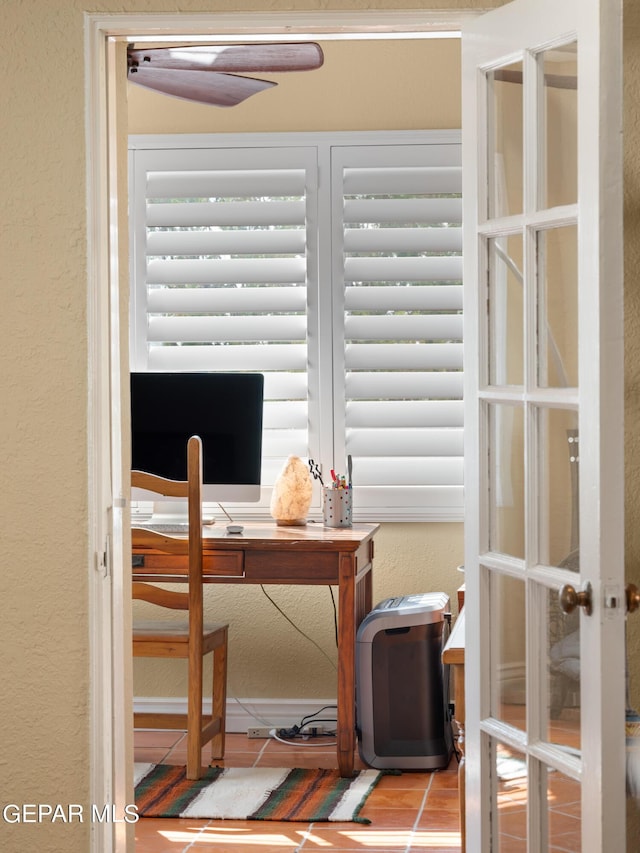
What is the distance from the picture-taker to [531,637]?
2.20 metres

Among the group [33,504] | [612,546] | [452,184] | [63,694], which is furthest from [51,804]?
[452,184]

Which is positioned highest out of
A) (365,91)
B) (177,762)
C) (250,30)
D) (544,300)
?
(365,91)

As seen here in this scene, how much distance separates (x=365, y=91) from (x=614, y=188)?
2906 mm

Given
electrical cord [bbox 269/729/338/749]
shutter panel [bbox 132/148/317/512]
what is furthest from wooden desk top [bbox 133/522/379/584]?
electrical cord [bbox 269/729/338/749]

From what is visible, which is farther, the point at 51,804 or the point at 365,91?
the point at 365,91

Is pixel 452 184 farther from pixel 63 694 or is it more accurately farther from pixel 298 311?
pixel 63 694

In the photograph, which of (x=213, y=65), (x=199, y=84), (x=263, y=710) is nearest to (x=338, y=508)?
(x=263, y=710)

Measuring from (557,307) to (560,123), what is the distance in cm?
35

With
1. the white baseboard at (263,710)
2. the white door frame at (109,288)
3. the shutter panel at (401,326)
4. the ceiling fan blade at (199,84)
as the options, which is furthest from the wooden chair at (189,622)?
the white door frame at (109,288)

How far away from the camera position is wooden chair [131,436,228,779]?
3.98 meters

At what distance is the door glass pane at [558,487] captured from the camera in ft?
6.93

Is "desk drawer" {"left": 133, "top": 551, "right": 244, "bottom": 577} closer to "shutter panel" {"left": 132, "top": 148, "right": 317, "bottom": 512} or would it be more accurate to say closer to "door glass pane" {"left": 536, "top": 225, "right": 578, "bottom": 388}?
"shutter panel" {"left": 132, "top": 148, "right": 317, "bottom": 512}

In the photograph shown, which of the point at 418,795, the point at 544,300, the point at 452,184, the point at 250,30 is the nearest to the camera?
the point at 544,300

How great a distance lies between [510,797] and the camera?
89.9 inches
